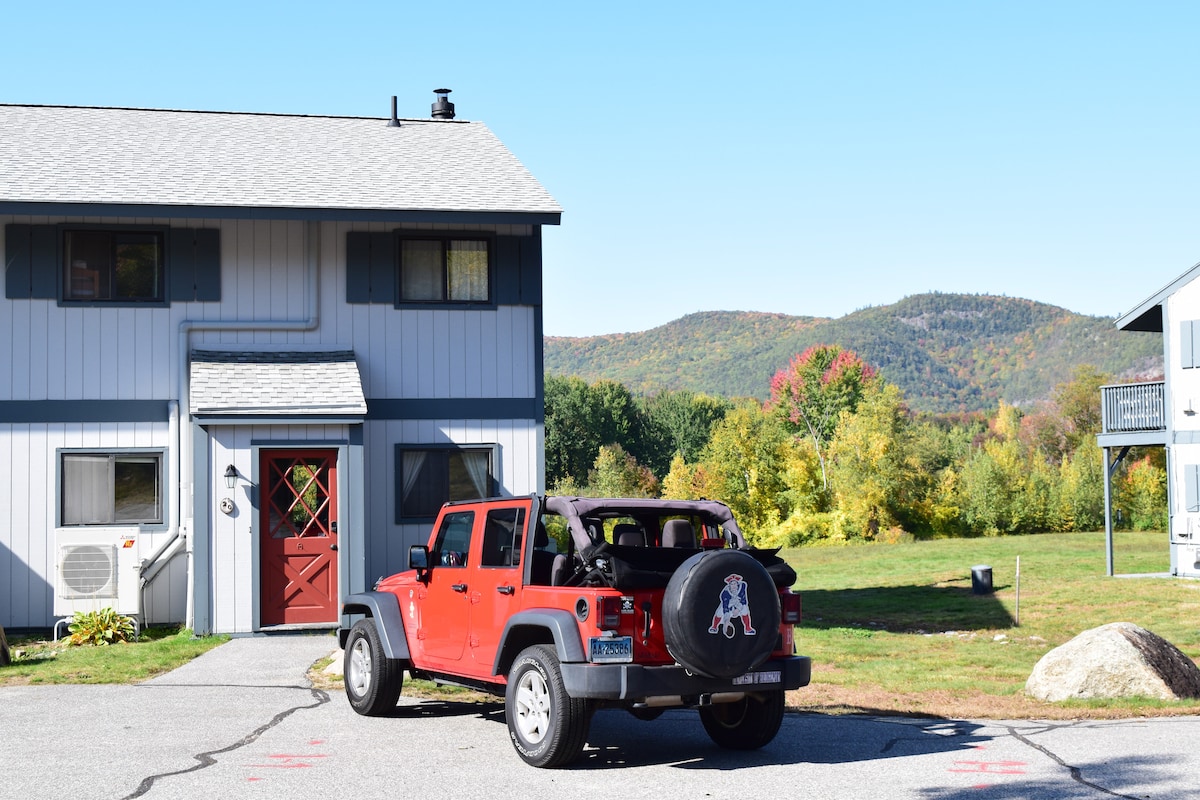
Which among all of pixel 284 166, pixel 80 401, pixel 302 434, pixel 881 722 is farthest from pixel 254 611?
pixel 881 722

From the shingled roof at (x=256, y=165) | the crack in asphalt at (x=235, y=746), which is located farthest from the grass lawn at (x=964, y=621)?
the shingled roof at (x=256, y=165)

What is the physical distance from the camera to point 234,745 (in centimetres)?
935

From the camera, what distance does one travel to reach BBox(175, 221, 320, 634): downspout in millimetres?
17344

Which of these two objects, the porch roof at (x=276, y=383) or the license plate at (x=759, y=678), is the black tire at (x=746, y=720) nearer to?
the license plate at (x=759, y=678)

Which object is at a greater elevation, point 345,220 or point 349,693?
point 345,220

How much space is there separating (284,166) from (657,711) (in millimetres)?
12726

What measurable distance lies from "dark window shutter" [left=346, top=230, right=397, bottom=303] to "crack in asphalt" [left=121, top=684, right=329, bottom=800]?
710 cm

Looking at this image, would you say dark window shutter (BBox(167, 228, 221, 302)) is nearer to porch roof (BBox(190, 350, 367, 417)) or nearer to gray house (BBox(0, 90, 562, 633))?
gray house (BBox(0, 90, 562, 633))

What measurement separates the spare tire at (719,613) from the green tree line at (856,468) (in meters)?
47.4

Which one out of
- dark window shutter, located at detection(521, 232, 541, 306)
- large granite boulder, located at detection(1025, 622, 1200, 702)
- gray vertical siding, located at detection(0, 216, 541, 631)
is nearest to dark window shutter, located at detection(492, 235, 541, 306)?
dark window shutter, located at detection(521, 232, 541, 306)

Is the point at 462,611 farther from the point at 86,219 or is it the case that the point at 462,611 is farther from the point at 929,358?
the point at 929,358

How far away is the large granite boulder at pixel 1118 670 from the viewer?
11.4m

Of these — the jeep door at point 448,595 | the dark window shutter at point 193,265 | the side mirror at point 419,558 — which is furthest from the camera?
the dark window shutter at point 193,265

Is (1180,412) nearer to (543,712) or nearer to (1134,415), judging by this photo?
(1134,415)
